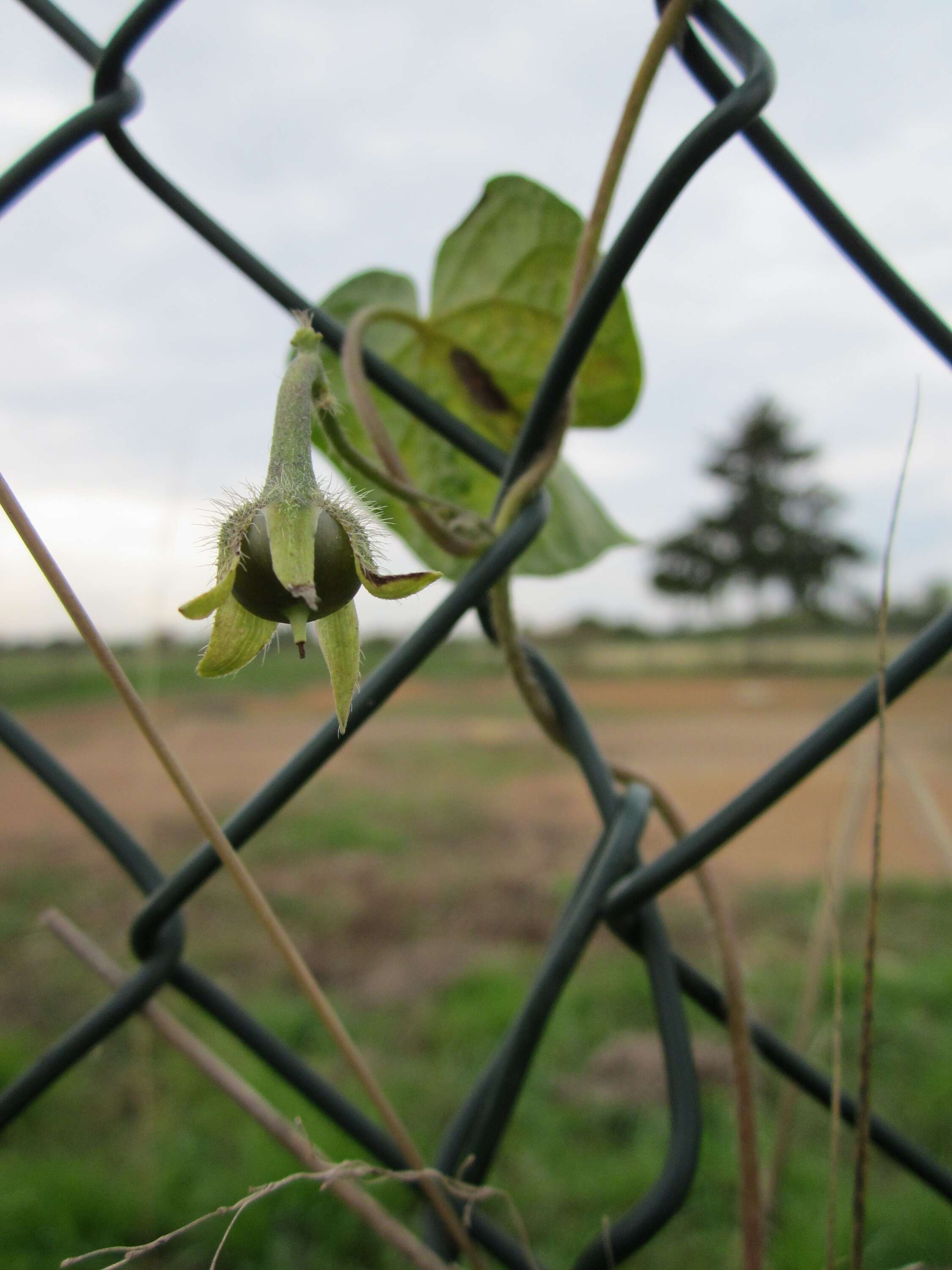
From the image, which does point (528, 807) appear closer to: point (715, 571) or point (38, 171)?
point (38, 171)

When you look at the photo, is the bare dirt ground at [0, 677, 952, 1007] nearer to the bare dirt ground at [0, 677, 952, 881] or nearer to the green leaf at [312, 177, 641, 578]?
the bare dirt ground at [0, 677, 952, 881]

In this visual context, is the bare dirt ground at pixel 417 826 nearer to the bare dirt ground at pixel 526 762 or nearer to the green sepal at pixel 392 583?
the bare dirt ground at pixel 526 762

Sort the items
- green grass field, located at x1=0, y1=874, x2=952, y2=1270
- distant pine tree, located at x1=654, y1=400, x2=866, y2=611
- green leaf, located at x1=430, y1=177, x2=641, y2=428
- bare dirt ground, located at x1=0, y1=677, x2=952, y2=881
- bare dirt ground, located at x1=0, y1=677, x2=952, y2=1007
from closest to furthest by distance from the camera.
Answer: green leaf, located at x1=430, y1=177, x2=641, y2=428 < green grass field, located at x1=0, y1=874, x2=952, y2=1270 < bare dirt ground, located at x1=0, y1=677, x2=952, y2=1007 < bare dirt ground, located at x1=0, y1=677, x2=952, y2=881 < distant pine tree, located at x1=654, y1=400, x2=866, y2=611

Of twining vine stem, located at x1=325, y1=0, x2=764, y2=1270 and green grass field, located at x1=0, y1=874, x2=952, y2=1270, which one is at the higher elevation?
twining vine stem, located at x1=325, y1=0, x2=764, y2=1270

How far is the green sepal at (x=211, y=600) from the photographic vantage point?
9.1 inches

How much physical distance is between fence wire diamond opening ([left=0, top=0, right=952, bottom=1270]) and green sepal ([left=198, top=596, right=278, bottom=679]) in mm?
44

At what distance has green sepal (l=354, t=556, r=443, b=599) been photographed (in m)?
0.24

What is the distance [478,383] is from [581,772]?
9.1 inches

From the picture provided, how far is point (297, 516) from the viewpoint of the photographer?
0.24 meters

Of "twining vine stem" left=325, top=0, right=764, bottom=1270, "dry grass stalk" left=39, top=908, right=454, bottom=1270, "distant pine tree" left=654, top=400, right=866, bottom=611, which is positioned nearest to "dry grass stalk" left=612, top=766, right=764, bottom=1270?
"twining vine stem" left=325, top=0, right=764, bottom=1270

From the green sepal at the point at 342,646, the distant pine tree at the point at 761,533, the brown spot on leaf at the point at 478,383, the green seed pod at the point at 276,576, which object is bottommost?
the green sepal at the point at 342,646

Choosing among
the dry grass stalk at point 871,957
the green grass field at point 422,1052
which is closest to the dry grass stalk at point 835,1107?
the dry grass stalk at point 871,957

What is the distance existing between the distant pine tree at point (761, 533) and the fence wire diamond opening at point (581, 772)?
2100 cm

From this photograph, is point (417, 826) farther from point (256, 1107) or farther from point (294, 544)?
point (294, 544)
